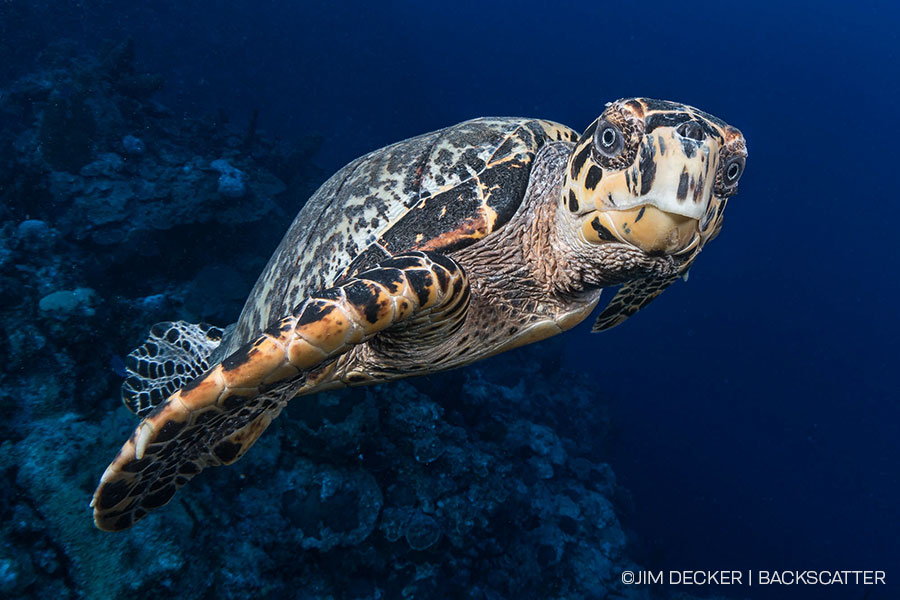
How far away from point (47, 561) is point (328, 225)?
322 cm

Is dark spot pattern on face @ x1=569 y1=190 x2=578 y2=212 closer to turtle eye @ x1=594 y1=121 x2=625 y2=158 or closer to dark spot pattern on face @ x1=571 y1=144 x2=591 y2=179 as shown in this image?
dark spot pattern on face @ x1=571 y1=144 x2=591 y2=179

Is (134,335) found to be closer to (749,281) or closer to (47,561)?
(47,561)

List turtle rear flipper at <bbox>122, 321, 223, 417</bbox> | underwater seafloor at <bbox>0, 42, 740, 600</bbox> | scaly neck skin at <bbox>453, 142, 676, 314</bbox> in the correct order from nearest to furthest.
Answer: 1. scaly neck skin at <bbox>453, 142, 676, 314</bbox>
2. turtle rear flipper at <bbox>122, 321, 223, 417</bbox>
3. underwater seafloor at <bbox>0, 42, 740, 600</bbox>

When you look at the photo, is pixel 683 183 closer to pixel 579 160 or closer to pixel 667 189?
pixel 667 189

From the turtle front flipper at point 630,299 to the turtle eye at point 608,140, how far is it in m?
1.25

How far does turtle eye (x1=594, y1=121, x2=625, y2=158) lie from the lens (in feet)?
4.69

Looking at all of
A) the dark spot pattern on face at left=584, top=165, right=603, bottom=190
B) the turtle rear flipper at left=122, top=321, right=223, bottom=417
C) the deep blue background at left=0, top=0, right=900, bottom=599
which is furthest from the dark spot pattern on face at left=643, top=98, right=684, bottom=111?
the deep blue background at left=0, top=0, right=900, bottom=599

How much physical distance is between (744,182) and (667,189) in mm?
67404

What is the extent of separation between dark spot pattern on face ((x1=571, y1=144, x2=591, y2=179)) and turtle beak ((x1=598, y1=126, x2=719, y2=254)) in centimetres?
23

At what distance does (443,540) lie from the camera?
4.86 m

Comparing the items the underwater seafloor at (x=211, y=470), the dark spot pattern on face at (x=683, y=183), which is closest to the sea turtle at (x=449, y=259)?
the dark spot pattern on face at (x=683, y=183)

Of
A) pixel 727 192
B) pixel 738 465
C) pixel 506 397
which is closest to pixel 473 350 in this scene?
pixel 727 192

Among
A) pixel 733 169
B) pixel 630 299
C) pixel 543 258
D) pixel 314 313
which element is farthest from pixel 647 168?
pixel 630 299

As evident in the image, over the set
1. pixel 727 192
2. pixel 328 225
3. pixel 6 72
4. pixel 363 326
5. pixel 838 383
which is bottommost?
pixel 838 383
